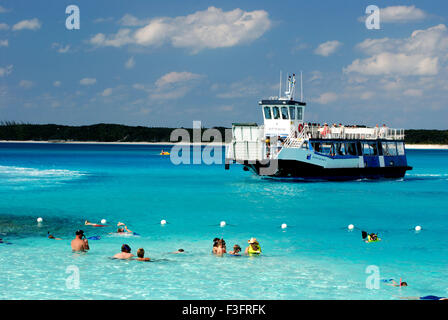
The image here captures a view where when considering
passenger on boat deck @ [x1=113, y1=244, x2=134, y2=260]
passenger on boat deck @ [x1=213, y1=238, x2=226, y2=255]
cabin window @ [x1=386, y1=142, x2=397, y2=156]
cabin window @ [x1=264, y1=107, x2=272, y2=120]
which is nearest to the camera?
passenger on boat deck @ [x1=113, y1=244, x2=134, y2=260]

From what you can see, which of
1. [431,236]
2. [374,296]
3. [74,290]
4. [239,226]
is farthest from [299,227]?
[74,290]

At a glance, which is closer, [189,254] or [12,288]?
[12,288]

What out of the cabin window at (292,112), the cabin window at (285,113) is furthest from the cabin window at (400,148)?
the cabin window at (285,113)

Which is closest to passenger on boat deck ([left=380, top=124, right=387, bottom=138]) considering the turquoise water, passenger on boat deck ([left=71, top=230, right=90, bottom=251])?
the turquoise water

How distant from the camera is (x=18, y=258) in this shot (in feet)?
69.9

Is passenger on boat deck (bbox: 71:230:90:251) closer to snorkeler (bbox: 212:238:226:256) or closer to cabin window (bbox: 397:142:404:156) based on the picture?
snorkeler (bbox: 212:238:226:256)

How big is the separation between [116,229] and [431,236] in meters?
16.0

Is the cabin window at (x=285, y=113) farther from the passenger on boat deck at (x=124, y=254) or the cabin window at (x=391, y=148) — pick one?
the passenger on boat deck at (x=124, y=254)

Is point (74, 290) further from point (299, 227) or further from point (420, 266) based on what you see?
point (299, 227)

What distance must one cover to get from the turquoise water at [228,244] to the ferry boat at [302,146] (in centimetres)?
491

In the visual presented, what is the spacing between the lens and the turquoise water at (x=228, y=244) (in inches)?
704

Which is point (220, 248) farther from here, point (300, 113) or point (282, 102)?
point (300, 113)

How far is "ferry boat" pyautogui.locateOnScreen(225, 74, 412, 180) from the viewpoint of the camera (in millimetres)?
53000

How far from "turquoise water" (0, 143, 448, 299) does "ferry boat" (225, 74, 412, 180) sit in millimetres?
4909
